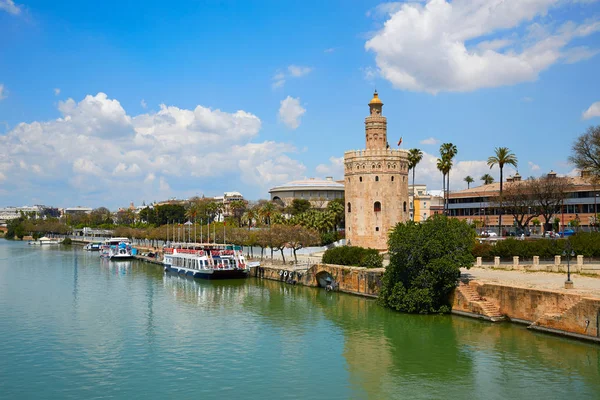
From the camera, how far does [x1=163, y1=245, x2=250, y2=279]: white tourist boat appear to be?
56719mm

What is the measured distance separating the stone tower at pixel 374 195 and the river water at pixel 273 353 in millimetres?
15846

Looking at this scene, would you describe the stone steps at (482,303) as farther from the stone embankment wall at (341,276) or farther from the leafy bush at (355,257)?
the leafy bush at (355,257)

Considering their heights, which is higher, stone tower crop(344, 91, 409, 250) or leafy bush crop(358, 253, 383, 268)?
stone tower crop(344, 91, 409, 250)

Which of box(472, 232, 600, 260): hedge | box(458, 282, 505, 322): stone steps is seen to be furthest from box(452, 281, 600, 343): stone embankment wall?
box(472, 232, 600, 260): hedge

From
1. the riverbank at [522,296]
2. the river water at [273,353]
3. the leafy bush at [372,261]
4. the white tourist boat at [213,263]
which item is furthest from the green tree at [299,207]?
the river water at [273,353]

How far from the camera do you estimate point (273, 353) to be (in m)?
A: 27.6

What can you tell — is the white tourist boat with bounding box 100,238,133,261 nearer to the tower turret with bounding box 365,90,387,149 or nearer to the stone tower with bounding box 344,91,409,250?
the stone tower with bounding box 344,91,409,250

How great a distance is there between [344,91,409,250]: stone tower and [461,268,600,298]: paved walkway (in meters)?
17.1

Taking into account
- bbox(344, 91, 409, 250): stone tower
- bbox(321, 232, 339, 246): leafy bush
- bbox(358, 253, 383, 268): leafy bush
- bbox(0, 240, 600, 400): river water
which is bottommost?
bbox(0, 240, 600, 400): river water

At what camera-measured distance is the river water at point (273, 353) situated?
22.3 m

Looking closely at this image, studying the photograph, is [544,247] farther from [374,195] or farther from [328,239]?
[328,239]

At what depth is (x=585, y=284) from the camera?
31.7 meters

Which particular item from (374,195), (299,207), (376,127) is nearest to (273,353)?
(374,195)

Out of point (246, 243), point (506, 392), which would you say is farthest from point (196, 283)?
point (506, 392)
